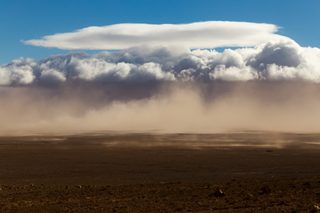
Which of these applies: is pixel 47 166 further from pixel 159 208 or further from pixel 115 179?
pixel 159 208

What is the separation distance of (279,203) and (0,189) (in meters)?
33.3

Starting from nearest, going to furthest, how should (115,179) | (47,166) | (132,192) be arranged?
(132,192)
(115,179)
(47,166)

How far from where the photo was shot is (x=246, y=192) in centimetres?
3562

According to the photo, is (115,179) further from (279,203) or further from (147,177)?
(279,203)

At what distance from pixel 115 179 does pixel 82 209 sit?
2208 centimetres

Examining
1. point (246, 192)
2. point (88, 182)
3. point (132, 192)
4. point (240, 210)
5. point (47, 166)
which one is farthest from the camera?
point (47, 166)

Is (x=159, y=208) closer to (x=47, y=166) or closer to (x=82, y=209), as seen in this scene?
(x=82, y=209)

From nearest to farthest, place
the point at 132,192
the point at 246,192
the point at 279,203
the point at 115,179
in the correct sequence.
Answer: the point at 279,203 < the point at 246,192 < the point at 132,192 < the point at 115,179

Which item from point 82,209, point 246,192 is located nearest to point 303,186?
point 246,192

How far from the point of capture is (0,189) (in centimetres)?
4256

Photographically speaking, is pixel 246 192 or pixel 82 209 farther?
pixel 246 192

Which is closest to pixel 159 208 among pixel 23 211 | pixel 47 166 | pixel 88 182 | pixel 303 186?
pixel 23 211

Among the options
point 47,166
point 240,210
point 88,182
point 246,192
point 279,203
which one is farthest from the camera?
point 47,166

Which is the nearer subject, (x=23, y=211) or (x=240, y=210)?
(x=240, y=210)
